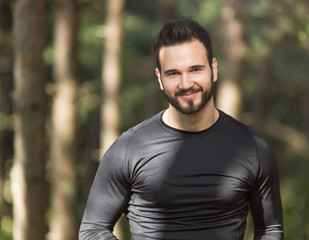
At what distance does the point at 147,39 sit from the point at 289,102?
26.2 ft

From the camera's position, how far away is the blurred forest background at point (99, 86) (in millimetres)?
6480

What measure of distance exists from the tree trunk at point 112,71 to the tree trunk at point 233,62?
5292 millimetres

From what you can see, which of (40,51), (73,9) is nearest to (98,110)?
(73,9)

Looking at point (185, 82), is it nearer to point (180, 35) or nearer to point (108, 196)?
point (180, 35)

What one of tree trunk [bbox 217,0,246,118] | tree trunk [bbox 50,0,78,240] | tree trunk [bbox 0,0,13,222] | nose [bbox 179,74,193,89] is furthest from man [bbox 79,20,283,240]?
tree trunk [bbox 0,0,13,222]

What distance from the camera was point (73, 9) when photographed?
12.8 metres

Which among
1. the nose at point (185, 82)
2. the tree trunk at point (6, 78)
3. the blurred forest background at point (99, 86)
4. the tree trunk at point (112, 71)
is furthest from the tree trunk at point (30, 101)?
the tree trunk at point (6, 78)

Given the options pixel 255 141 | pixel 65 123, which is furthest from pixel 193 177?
pixel 65 123

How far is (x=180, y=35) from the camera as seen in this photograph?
314 cm

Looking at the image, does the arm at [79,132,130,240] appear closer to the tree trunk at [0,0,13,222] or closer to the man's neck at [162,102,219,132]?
the man's neck at [162,102,219,132]

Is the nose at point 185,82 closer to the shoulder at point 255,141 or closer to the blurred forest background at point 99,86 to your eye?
the shoulder at point 255,141

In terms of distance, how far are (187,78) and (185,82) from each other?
3 cm

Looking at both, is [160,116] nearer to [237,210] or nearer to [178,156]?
[178,156]

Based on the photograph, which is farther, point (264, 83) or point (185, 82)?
point (264, 83)
